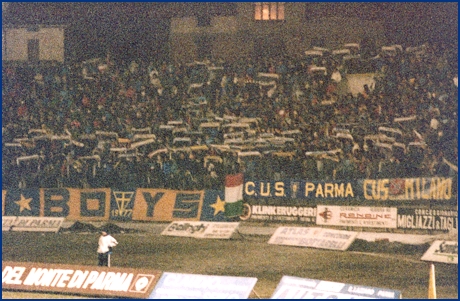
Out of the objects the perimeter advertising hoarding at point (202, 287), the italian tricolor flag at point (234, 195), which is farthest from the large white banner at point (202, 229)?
the perimeter advertising hoarding at point (202, 287)

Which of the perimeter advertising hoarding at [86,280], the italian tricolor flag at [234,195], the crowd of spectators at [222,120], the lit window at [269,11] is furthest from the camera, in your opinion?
the lit window at [269,11]

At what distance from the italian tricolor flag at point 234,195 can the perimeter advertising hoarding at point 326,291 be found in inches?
309

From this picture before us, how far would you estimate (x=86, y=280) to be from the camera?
13.7 metres

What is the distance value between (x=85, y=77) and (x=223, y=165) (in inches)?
364

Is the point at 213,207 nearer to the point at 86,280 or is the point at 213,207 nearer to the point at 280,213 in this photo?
the point at 280,213

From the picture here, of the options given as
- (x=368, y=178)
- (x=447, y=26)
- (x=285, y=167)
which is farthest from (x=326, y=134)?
(x=447, y=26)

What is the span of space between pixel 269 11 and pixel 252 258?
1323cm

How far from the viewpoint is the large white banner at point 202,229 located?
64.3ft

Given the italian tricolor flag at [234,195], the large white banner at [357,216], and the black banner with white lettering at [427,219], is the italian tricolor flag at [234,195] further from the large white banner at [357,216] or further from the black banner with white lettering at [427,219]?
the black banner with white lettering at [427,219]

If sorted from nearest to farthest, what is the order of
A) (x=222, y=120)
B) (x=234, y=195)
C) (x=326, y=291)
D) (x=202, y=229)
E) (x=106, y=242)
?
(x=326, y=291) < (x=106, y=242) < (x=234, y=195) < (x=202, y=229) < (x=222, y=120)

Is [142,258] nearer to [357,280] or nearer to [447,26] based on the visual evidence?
[357,280]

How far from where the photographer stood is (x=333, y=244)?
17859 millimetres

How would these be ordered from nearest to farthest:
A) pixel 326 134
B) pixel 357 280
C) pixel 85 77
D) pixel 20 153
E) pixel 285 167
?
pixel 357 280 → pixel 285 167 → pixel 326 134 → pixel 20 153 → pixel 85 77

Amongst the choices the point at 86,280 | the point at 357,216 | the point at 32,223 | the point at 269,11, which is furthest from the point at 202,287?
the point at 269,11
